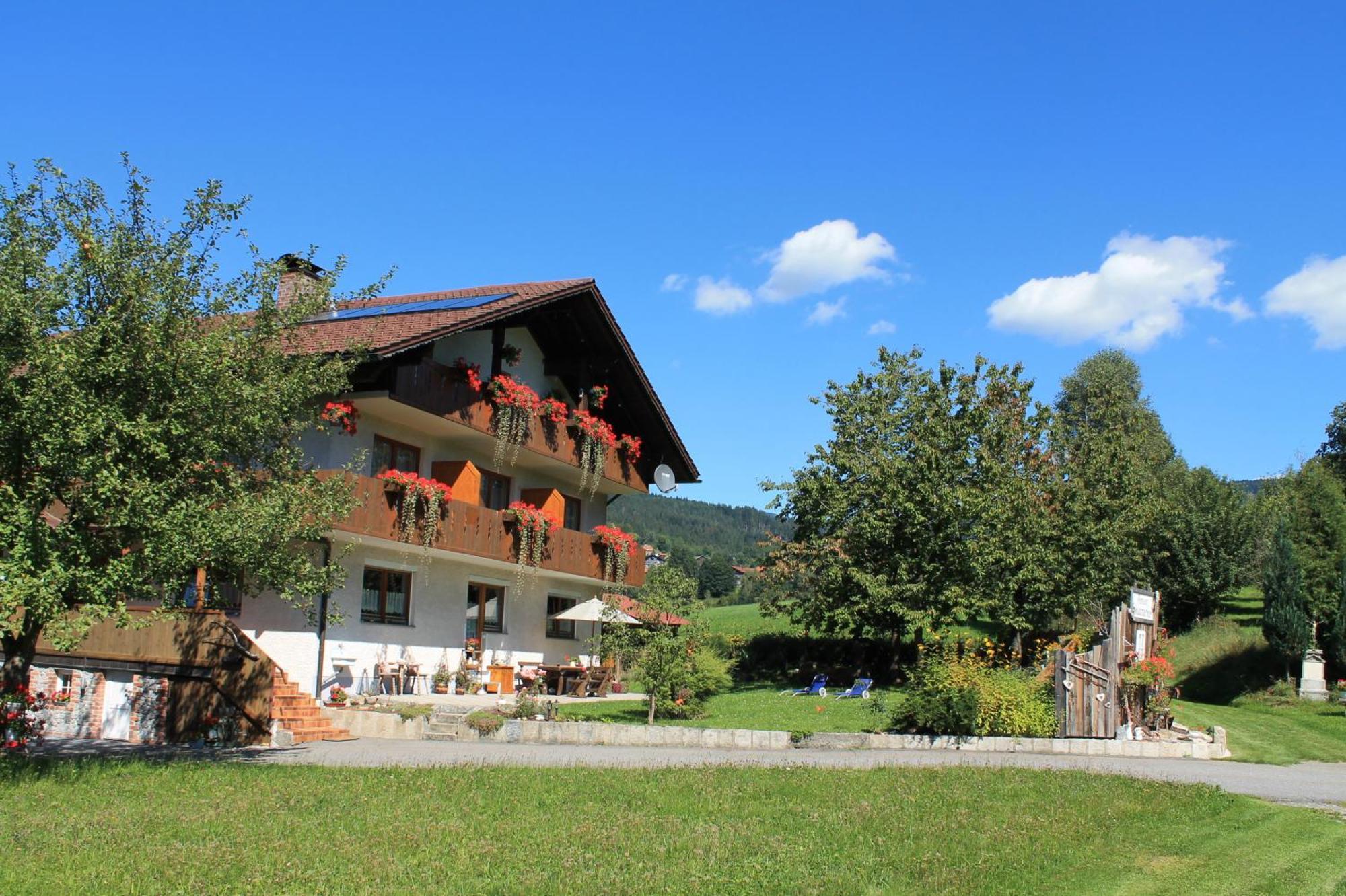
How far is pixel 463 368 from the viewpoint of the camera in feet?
77.9

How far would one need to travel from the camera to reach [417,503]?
71.6ft

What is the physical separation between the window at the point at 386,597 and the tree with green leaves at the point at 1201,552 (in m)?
28.0

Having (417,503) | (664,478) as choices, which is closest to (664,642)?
(417,503)

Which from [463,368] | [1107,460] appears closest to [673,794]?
[463,368]

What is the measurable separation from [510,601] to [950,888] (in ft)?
70.2

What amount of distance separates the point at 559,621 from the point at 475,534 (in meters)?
6.82

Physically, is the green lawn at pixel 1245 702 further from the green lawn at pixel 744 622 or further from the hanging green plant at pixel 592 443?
the hanging green plant at pixel 592 443

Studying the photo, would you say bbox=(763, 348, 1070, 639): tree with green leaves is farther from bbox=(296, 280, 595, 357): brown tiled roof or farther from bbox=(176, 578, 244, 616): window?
bbox=(176, 578, 244, 616): window

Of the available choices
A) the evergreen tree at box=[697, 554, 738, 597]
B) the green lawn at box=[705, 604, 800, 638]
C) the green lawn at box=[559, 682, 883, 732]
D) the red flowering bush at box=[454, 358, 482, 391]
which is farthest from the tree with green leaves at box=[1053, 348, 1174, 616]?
the evergreen tree at box=[697, 554, 738, 597]

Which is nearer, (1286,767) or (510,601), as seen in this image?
(1286,767)

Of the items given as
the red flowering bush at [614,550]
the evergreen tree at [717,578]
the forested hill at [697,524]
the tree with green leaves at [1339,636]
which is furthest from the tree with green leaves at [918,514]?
the forested hill at [697,524]

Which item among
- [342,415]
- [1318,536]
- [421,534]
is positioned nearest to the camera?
[342,415]

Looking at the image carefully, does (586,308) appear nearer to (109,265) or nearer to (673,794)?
(109,265)

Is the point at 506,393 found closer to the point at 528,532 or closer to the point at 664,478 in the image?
the point at 528,532
